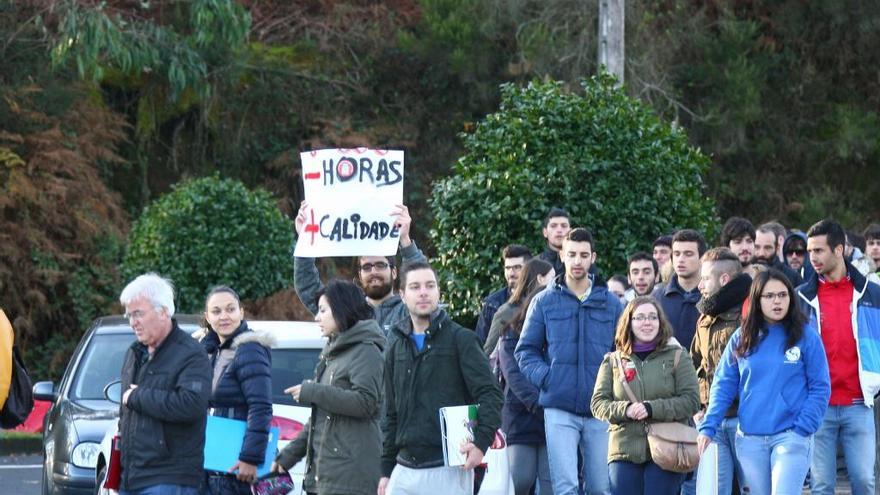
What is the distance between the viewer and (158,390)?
7496mm

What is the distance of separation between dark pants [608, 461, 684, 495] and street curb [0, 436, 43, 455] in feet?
37.2

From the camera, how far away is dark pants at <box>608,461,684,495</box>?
9.25 m

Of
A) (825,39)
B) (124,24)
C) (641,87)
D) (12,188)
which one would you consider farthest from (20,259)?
(825,39)

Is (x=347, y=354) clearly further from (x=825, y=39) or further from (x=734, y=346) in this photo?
(x=825, y=39)

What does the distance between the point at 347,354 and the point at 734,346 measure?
2386mm

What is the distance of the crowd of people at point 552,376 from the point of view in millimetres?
7871

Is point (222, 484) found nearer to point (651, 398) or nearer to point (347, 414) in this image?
point (347, 414)

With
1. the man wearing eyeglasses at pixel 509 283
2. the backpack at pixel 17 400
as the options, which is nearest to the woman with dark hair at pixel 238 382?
the backpack at pixel 17 400

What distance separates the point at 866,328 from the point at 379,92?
59.6 ft

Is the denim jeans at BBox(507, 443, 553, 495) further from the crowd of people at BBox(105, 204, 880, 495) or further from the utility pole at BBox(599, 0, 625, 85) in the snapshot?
the utility pole at BBox(599, 0, 625, 85)

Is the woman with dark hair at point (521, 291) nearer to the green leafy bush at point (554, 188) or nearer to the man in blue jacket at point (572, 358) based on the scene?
the man in blue jacket at point (572, 358)

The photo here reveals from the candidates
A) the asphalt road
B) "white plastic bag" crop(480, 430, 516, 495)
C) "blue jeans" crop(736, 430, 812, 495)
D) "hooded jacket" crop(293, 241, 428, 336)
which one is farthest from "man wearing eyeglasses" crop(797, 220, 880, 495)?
the asphalt road

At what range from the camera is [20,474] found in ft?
53.1

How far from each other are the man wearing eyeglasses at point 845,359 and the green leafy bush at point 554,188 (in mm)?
4048
